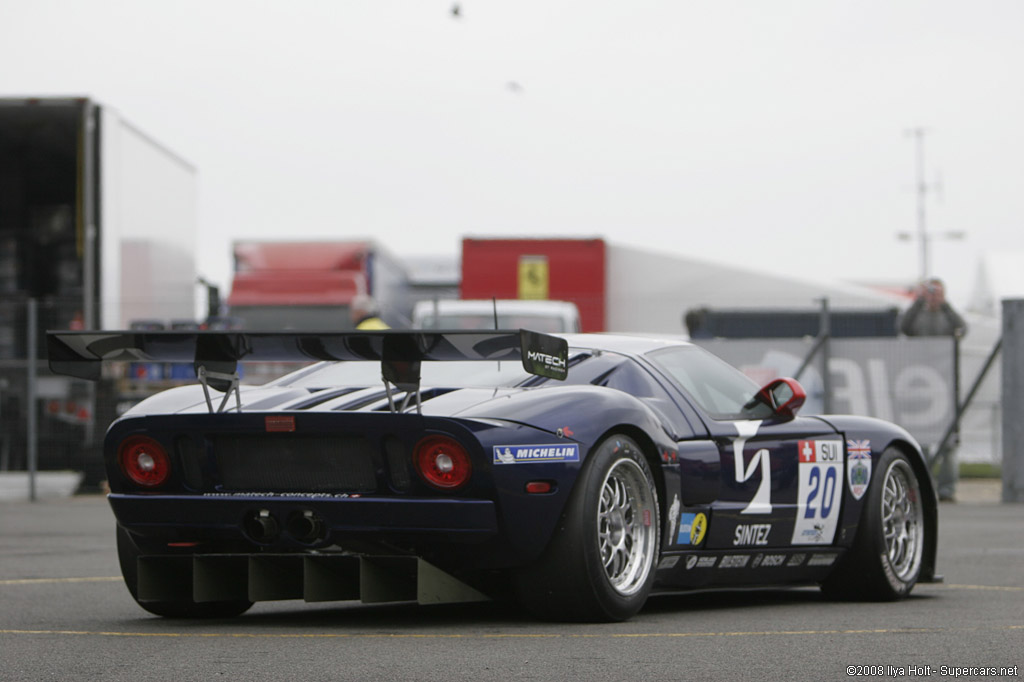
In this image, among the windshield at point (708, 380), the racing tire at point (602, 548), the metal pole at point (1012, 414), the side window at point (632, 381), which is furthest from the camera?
the metal pole at point (1012, 414)

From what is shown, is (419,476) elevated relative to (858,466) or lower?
elevated

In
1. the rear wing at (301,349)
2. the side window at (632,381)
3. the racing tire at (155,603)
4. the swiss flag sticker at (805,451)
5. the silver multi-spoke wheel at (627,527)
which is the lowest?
the racing tire at (155,603)

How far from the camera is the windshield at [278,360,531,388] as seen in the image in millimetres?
6191

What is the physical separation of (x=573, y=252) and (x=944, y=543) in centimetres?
1280

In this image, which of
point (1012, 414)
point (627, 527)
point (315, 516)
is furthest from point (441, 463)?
point (1012, 414)

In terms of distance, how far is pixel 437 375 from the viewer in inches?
249

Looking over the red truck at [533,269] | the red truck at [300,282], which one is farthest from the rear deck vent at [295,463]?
the red truck at [533,269]

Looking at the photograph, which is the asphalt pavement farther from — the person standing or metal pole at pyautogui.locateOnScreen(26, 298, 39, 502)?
the person standing

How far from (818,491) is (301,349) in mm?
2476

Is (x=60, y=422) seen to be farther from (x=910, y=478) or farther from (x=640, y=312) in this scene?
(x=910, y=478)

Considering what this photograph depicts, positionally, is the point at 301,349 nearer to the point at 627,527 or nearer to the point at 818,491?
the point at 627,527

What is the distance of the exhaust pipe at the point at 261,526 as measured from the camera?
577 centimetres

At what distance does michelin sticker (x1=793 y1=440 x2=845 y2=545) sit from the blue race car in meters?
0.39

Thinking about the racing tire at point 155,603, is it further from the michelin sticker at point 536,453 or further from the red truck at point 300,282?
the red truck at point 300,282
